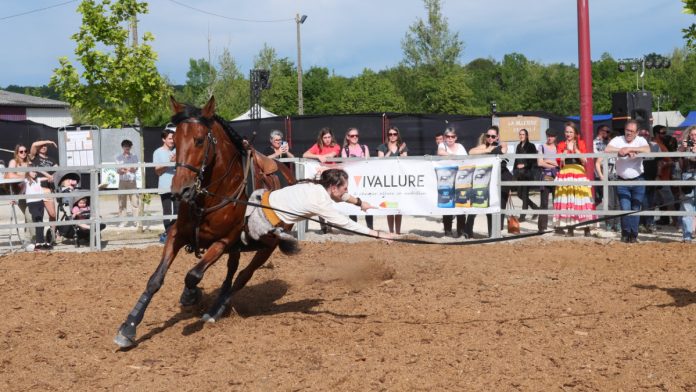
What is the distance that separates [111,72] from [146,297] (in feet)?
36.6

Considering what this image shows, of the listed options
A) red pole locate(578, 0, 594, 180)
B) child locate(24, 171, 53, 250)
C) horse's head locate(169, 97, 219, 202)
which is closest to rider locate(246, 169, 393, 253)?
horse's head locate(169, 97, 219, 202)

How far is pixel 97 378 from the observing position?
A: 236 inches

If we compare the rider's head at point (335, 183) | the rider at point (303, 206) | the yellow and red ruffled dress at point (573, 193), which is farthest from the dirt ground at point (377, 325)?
the yellow and red ruffled dress at point (573, 193)

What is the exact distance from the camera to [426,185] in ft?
44.0

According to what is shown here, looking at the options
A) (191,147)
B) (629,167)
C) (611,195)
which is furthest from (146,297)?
(611,195)

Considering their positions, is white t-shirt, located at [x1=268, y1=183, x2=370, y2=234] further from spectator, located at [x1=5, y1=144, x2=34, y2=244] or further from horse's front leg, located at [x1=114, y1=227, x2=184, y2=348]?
spectator, located at [x1=5, y1=144, x2=34, y2=244]

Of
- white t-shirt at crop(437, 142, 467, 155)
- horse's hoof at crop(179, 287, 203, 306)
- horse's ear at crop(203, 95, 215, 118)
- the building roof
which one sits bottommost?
horse's hoof at crop(179, 287, 203, 306)

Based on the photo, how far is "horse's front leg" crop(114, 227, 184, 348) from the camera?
675 centimetres

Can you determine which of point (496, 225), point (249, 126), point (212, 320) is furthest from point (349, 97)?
point (212, 320)

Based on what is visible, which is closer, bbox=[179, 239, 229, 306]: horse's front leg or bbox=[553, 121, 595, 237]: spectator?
bbox=[179, 239, 229, 306]: horse's front leg

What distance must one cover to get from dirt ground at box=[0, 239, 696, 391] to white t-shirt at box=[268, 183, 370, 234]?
3.31 ft

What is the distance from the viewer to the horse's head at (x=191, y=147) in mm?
6715

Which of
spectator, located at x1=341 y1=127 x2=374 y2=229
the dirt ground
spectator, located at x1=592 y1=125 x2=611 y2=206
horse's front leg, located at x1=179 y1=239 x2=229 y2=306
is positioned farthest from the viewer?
spectator, located at x1=592 y1=125 x2=611 y2=206

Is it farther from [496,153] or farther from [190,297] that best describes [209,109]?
[496,153]
